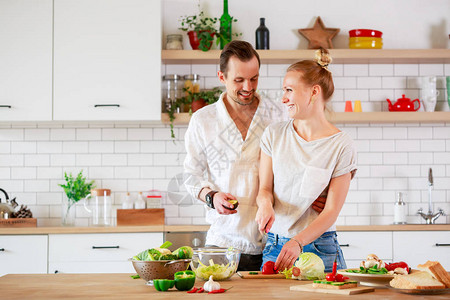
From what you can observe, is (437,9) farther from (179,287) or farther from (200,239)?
(179,287)

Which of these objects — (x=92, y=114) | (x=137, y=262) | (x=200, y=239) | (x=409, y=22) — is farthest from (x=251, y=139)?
(x=409, y=22)

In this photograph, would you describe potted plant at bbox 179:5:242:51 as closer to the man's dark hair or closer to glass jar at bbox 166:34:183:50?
glass jar at bbox 166:34:183:50

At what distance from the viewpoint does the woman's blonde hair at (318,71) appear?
256 centimetres

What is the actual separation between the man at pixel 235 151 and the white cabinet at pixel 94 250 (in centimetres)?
148

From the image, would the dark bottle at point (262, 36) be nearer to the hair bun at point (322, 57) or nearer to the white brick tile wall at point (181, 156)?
the white brick tile wall at point (181, 156)

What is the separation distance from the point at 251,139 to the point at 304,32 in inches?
92.6

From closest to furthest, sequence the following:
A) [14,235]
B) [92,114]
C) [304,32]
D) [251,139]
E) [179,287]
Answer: [179,287] → [251,139] → [14,235] → [92,114] → [304,32]

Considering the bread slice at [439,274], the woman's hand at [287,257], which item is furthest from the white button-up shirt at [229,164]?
the bread slice at [439,274]

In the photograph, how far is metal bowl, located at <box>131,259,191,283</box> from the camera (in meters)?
1.92

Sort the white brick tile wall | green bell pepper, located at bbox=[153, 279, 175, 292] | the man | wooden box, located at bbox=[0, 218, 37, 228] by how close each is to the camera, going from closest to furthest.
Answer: green bell pepper, located at bbox=[153, 279, 175, 292]
the man
wooden box, located at bbox=[0, 218, 37, 228]
the white brick tile wall

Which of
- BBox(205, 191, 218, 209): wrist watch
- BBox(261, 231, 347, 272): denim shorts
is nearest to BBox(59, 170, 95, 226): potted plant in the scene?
BBox(205, 191, 218, 209): wrist watch

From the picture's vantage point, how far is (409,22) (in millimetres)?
5066

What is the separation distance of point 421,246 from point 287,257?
2.50m

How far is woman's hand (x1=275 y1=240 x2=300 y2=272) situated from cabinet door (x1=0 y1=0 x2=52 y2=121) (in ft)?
9.52
